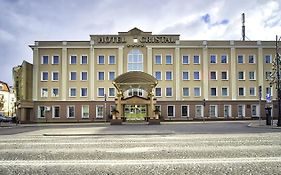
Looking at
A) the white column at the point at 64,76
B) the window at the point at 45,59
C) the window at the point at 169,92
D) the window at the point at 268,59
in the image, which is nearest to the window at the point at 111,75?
the white column at the point at 64,76

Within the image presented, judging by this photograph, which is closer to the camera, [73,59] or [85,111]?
[85,111]

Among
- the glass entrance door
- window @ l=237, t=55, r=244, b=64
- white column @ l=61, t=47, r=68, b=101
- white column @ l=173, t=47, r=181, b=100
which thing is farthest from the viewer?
window @ l=237, t=55, r=244, b=64

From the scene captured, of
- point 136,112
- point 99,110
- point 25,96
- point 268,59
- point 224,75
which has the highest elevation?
point 268,59

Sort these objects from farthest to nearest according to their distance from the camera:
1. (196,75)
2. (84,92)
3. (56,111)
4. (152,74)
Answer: (196,75), (152,74), (84,92), (56,111)

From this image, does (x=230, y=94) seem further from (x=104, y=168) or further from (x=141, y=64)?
(x=104, y=168)

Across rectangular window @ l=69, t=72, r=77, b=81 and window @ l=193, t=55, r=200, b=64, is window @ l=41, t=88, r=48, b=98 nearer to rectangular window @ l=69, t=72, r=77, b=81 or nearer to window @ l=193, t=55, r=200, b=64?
rectangular window @ l=69, t=72, r=77, b=81

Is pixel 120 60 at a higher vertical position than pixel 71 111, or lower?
higher

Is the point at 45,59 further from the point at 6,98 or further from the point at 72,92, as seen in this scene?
the point at 6,98

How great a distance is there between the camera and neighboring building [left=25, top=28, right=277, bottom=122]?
1992 inches

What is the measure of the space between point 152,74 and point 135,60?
3886 mm

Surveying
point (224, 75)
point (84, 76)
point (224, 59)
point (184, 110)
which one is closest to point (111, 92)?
point (84, 76)

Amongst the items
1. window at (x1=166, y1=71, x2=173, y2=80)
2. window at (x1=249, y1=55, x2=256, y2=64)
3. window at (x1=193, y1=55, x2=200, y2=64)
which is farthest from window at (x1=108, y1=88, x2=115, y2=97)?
window at (x1=249, y1=55, x2=256, y2=64)

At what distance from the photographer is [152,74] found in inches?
2013

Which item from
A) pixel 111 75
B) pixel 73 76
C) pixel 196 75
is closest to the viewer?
pixel 111 75
